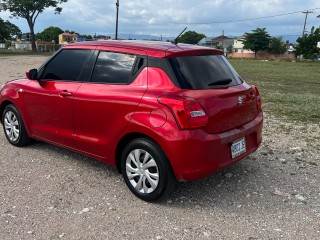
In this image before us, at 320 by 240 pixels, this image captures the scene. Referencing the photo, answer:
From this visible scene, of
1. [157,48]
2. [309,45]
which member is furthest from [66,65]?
[309,45]

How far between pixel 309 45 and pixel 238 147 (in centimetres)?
6276

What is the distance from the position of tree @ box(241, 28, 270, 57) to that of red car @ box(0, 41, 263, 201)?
76.5 m

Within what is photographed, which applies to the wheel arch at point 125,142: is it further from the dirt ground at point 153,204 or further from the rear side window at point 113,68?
the rear side window at point 113,68

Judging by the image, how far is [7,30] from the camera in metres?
62.2

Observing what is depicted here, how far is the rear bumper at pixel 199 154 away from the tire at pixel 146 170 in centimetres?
12

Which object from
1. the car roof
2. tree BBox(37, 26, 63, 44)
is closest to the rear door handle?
the car roof

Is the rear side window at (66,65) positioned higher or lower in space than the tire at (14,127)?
higher

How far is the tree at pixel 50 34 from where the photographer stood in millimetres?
125688

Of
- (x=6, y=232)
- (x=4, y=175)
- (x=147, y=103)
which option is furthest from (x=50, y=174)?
(x=147, y=103)

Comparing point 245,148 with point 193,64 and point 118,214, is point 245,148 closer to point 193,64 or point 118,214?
point 193,64

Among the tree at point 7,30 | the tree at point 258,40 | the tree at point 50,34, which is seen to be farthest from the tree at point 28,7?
the tree at point 50,34

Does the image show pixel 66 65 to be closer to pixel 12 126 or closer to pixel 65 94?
pixel 65 94

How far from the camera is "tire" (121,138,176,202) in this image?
352cm

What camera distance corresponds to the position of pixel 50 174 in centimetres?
442
